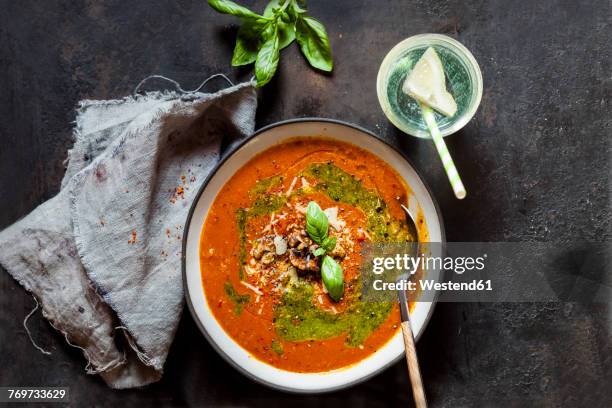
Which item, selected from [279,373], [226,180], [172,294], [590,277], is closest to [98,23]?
[226,180]

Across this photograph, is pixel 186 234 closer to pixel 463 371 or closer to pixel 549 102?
pixel 463 371

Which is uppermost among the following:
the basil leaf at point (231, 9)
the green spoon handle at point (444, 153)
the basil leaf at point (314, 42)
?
the basil leaf at point (231, 9)

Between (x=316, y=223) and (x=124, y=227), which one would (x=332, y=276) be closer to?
(x=316, y=223)

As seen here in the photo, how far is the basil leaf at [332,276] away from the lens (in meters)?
2.43

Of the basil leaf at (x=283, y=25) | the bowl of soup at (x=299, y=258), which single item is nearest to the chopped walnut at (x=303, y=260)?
the bowl of soup at (x=299, y=258)

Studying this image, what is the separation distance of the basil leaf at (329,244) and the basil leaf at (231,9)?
98cm

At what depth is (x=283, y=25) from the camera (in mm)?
2619

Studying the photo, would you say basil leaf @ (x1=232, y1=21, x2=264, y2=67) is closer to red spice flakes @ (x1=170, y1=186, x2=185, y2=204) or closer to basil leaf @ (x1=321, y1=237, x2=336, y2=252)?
red spice flakes @ (x1=170, y1=186, x2=185, y2=204)

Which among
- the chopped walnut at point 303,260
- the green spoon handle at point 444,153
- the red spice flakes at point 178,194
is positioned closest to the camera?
the green spoon handle at point 444,153

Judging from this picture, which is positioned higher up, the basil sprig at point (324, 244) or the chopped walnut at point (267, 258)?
the basil sprig at point (324, 244)

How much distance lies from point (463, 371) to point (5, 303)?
81.9 inches

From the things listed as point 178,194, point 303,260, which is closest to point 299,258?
point 303,260

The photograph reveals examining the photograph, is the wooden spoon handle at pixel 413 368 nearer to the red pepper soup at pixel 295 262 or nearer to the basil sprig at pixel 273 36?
the red pepper soup at pixel 295 262

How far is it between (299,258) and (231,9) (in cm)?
107
